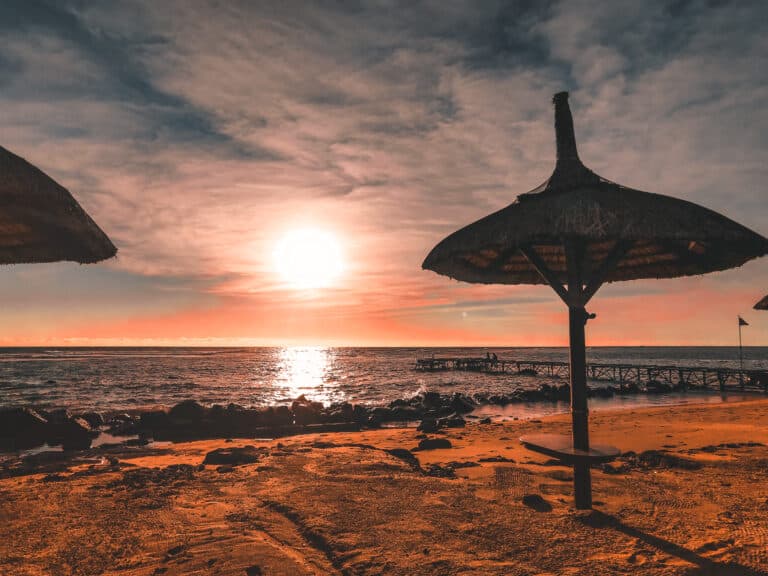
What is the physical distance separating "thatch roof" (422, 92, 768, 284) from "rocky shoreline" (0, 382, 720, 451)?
10.6 m

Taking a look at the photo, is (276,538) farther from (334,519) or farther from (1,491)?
(1,491)

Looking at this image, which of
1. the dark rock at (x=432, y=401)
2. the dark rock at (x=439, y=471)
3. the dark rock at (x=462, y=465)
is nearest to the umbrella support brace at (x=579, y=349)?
the dark rock at (x=439, y=471)

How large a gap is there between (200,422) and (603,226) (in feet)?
52.6

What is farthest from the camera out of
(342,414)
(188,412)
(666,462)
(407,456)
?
(342,414)

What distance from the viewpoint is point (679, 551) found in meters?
4.71

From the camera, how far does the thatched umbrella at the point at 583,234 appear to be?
5.15m

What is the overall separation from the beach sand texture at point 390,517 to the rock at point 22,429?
599 centimetres

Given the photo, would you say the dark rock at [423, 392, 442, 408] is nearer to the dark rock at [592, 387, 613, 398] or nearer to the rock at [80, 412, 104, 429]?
the dark rock at [592, 387, 613, 398]

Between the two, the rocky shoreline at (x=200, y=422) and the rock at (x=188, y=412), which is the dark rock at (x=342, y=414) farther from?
the rock at (x=188, y=412)

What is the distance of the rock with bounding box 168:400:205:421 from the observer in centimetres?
1711

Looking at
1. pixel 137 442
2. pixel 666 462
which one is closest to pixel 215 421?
pixel 137 442

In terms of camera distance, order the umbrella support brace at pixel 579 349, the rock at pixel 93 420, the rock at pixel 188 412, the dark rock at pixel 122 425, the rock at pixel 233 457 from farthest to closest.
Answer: the rock at pixel 93 420 < the dark rock at pixel 122 425 < the rock at pixel 188 412 < the rock at pixel 233 457 < the umbrella support brace at pixel 579 349

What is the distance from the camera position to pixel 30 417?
50.5 feet

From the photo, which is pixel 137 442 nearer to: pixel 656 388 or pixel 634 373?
pixel 656 388
